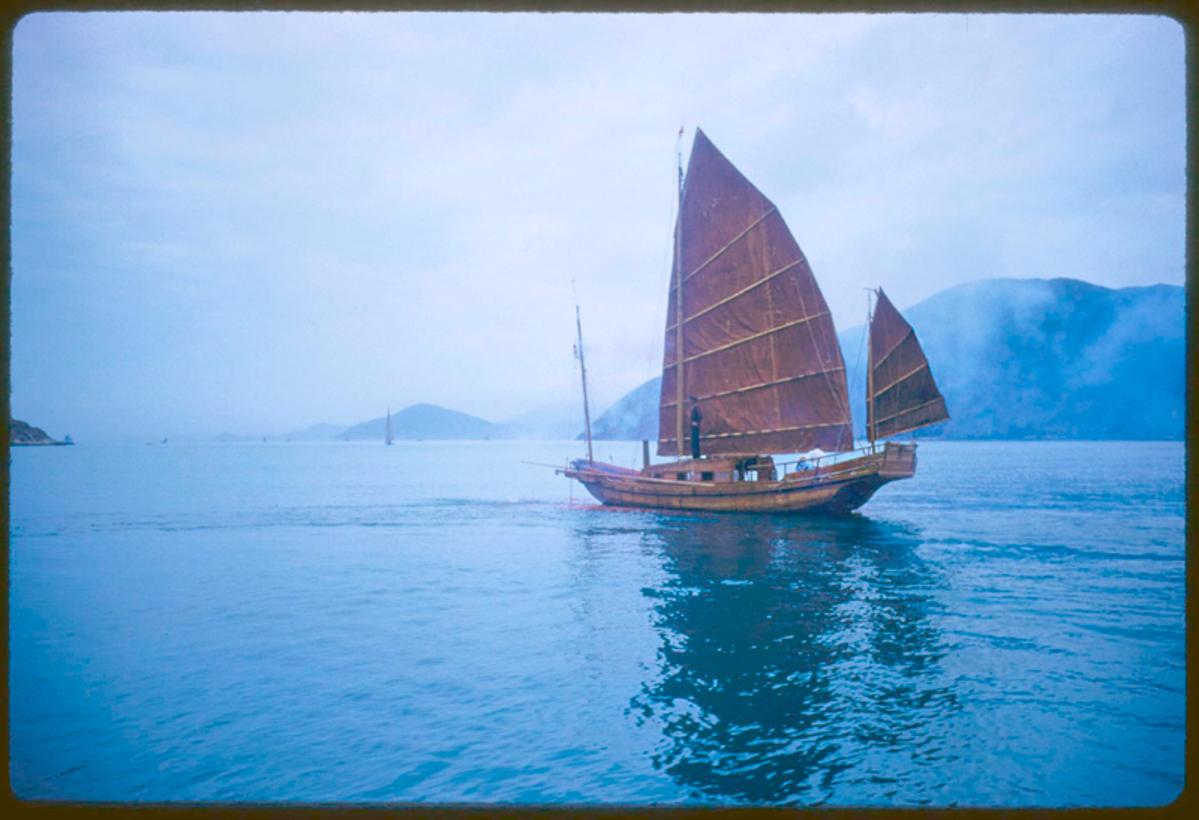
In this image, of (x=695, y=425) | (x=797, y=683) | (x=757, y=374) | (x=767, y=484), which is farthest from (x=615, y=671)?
(x=757, y=374)

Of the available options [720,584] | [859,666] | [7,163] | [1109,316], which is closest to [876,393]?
[720,584]

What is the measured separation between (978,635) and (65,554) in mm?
16587

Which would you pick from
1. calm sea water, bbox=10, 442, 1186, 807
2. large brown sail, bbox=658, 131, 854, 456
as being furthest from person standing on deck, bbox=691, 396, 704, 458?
calm sea water, bbox=10, 442, 1186, 807

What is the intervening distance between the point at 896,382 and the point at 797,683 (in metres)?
13.9

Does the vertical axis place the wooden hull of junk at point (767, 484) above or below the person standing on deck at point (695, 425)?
below

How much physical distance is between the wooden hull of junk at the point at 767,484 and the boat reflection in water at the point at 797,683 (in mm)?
4805

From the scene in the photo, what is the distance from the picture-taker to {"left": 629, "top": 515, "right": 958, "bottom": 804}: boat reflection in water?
13.8 feet

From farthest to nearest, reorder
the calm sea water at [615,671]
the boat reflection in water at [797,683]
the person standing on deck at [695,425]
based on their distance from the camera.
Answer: the person standing on deck at [695,425]
the calm sea water at [615,671]
the boat reflection in water at [797,683]

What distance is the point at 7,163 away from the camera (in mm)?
3539

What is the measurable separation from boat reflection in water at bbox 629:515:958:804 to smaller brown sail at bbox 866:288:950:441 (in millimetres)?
7319

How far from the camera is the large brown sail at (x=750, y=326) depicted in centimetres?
1595

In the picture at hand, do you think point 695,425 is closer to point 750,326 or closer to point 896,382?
point 750,326

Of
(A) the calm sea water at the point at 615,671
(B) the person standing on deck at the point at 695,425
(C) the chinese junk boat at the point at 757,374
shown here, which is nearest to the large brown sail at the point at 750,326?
(C) the chinese junk boat at the point at 757,374

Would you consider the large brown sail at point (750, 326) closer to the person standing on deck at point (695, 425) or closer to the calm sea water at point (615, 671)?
the person standing on deck at point (695, 425)
